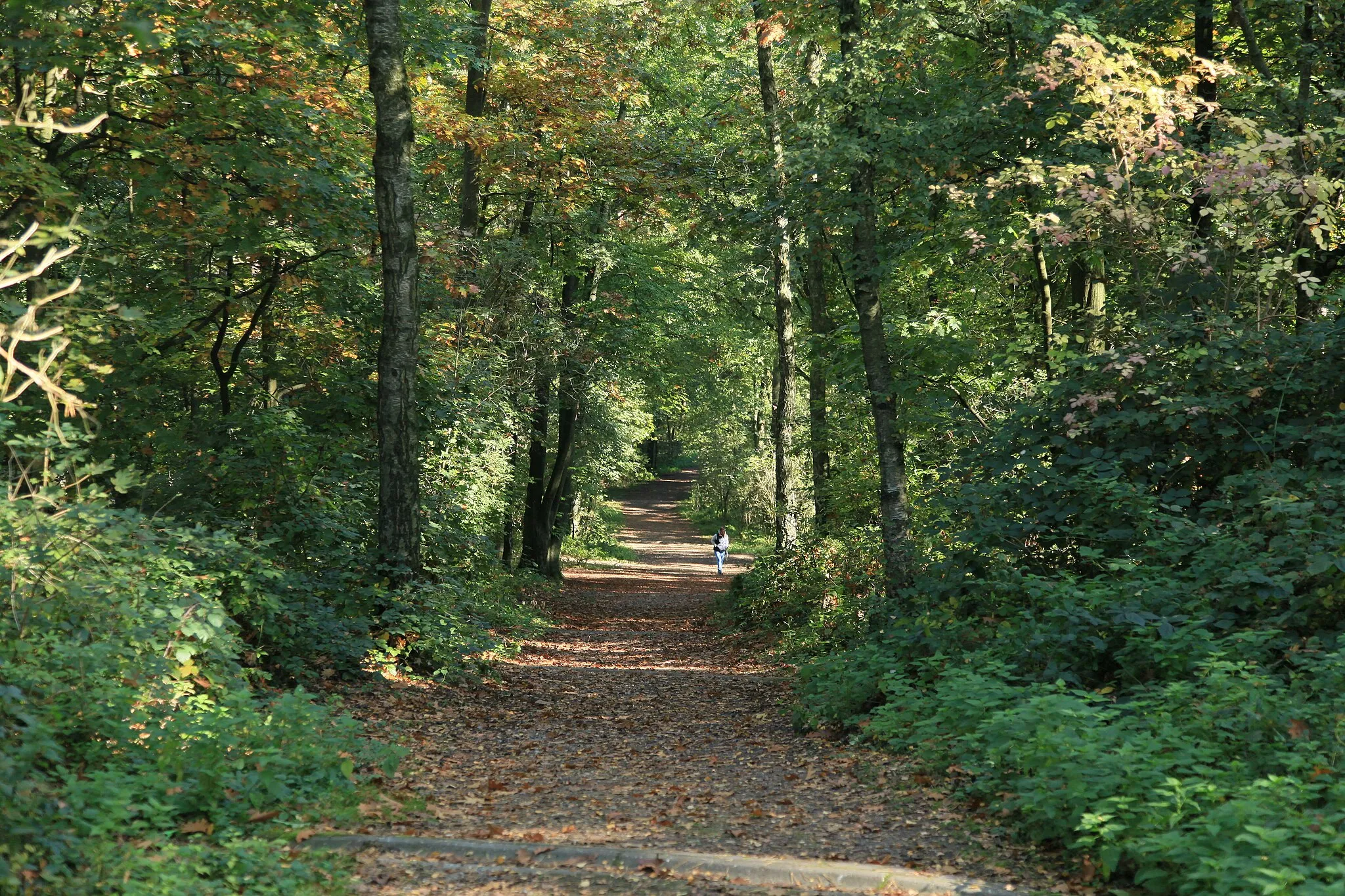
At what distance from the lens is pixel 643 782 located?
25.6ft

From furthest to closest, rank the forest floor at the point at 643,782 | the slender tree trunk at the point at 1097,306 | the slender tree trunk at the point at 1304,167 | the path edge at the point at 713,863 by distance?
1. the slender tree trunk at the point at 1097,306
2. the slender tree trunk at the point at 1304,167
3. the forest floor at the point at 643,782
4. the path edge at the point at 713,863

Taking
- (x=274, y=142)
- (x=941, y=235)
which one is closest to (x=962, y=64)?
(x=941, y=235)

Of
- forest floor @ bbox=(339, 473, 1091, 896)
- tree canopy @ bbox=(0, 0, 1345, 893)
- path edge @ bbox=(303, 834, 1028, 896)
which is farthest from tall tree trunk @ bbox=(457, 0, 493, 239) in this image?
path edge @ bbox=(303, 834, 1028, 896)

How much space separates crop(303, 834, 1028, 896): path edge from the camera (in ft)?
15.7

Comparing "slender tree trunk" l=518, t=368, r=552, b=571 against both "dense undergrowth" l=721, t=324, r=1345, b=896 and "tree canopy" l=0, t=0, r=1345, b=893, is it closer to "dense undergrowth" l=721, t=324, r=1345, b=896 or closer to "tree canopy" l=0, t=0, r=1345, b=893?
"tree canopy" l=0, t=0, r=1345, b=893

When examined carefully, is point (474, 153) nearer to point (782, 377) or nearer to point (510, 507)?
point (782, 377)

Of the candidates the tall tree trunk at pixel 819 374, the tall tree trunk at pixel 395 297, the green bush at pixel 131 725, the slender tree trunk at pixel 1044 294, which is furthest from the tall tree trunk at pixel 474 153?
the green bush at pixel 131 725

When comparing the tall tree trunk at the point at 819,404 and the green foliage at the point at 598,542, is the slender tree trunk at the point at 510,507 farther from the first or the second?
the green foliage at the point at 598,542

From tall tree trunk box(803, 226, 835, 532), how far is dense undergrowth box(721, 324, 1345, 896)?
613 cm

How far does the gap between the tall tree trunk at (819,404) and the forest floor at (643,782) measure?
470 cm

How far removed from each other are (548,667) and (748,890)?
9571mm

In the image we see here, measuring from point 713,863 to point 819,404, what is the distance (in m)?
13.9

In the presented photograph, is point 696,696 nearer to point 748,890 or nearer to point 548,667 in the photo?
Result: point 548,667

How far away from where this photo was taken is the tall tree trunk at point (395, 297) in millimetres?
10594
